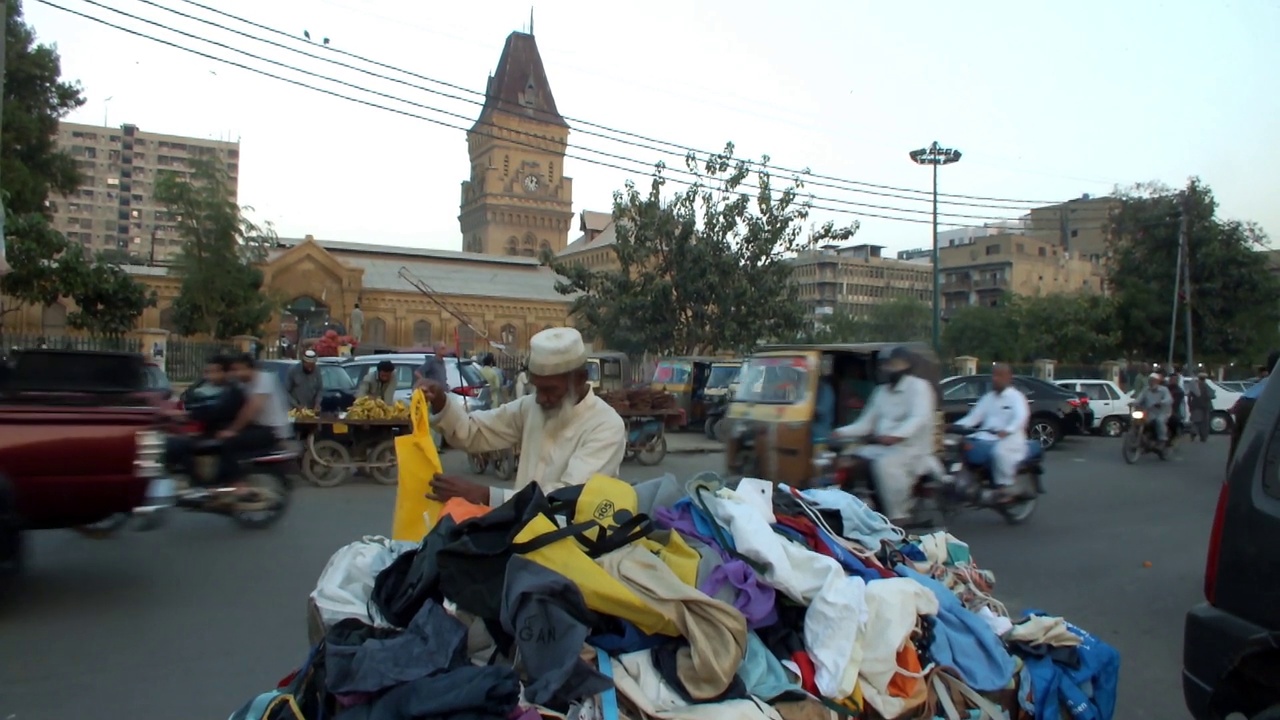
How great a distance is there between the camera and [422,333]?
57.9 metres

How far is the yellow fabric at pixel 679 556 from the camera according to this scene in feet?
10.2

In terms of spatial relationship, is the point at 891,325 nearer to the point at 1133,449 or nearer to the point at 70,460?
the point at 1133,449

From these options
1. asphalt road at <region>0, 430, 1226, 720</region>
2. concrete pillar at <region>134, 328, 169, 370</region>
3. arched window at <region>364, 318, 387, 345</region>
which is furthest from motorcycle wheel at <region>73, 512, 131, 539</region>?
arched window at <region>364, 318, 387, 345</region>

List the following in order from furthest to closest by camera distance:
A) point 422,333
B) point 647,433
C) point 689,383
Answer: point 422,333, point 689,383, point 647,433

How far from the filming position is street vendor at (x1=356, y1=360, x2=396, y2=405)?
1408cm

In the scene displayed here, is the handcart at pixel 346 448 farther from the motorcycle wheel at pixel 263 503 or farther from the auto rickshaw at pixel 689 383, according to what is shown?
the auto rickshaw at pixel 689 383

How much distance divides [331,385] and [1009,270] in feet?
252

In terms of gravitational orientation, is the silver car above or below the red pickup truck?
above

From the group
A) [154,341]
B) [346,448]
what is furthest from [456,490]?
[154,341]

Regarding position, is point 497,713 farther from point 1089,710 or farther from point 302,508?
point 302,508

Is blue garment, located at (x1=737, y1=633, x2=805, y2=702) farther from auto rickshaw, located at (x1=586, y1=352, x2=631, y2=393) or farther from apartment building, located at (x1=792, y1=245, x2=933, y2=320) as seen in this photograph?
apartment building, located at (x1=792, y1=245, x2=933, y2=320)

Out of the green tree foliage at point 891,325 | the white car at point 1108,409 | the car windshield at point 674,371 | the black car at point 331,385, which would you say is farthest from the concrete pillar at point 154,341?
the green tree foliage at point 891,325

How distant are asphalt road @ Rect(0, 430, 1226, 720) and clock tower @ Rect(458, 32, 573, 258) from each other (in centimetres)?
7926

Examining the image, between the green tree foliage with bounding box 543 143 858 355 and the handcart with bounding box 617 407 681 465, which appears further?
the green tree foliage with bounding box 543 143 858 355
